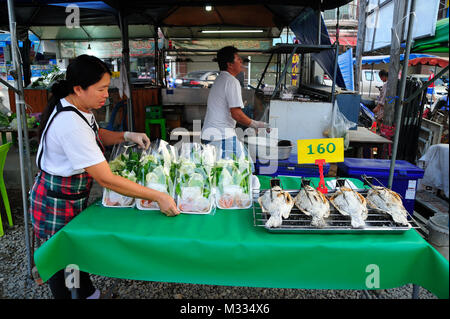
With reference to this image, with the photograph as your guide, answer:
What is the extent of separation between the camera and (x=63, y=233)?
162 centimetres

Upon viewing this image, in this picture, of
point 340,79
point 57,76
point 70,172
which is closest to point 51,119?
point 70,172

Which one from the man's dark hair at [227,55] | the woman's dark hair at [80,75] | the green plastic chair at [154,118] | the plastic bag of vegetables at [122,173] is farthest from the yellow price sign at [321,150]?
the green plastic chair at [154,118]

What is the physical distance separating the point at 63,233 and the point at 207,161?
0.89 m

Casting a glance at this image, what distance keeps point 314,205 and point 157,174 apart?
35.1 inches

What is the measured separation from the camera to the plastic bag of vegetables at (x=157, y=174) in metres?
1.84

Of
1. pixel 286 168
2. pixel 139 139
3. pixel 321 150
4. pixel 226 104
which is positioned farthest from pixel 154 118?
pixel 321 150

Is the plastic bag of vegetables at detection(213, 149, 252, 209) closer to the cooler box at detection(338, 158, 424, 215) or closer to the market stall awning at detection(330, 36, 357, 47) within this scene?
the cooler box at detection(338, 158, 424, 215)

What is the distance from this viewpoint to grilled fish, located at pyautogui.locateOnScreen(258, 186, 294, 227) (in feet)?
5.16

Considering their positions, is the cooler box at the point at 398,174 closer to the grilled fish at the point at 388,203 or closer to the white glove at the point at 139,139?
the grilled fish at the point at 388,203

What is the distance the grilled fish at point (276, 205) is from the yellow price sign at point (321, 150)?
317 mm

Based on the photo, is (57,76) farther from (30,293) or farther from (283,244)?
(283,244)

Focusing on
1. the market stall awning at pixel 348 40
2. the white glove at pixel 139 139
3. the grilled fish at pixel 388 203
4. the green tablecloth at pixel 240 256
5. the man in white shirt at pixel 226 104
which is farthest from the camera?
the market stall awning at pixel 348 40

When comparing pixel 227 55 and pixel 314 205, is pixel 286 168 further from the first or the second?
pixel 314 205

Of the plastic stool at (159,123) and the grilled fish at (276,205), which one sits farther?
the plastic stool at (159,123)
